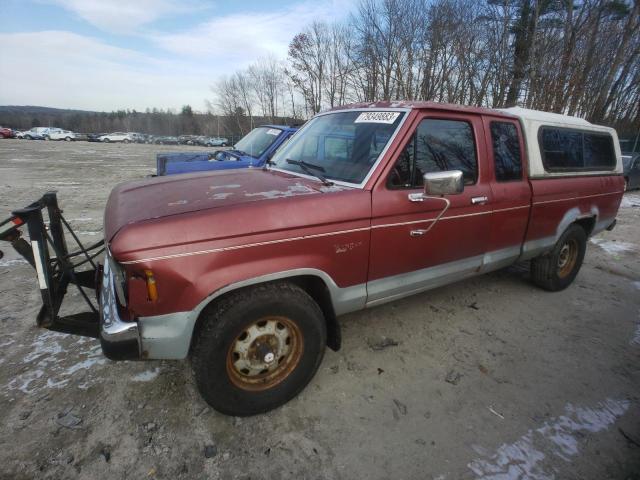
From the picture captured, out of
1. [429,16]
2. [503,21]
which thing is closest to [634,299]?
[503,21]

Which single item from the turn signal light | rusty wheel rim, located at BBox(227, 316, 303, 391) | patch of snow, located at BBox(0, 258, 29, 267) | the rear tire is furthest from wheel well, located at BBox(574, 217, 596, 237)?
patch of snow, located at BBox(0, 258, 29, 267)

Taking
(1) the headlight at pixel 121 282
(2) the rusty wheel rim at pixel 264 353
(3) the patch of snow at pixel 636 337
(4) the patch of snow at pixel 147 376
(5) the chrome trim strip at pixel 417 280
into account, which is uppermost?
(1) the headlight at pixel 121 282

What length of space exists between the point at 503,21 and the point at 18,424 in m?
20.4

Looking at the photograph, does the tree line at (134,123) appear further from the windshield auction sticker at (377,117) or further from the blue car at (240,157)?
the windshield auction sticker at (377,117)

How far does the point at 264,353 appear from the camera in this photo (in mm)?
2281

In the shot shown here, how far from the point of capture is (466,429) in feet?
7.58

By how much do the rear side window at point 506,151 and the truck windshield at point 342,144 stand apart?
118cm

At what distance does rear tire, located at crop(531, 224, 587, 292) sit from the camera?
414 centimetres

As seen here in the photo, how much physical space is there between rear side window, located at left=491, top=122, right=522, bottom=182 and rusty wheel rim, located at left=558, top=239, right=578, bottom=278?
1.66m

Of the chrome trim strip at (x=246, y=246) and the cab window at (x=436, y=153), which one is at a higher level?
the cab window at (x=436, y=153)

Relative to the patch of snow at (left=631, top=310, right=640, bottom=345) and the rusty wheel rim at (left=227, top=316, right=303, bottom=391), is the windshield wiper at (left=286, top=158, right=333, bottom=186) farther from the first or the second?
the patch of snow at (left=631, top=310, right=640, bottom=345)

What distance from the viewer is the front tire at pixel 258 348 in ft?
6.76

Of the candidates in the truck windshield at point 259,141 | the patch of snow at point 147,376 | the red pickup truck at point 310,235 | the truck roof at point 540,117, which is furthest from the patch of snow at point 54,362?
the truck roof at point 540,117

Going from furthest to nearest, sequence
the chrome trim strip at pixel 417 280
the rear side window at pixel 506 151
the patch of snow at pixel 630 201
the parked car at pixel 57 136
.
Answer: the parked car at pixel 57 136, the patch of snow at pixel 630 201, the rear side window at pixel 506 151, the chrome trim strip at pixel 417 280
